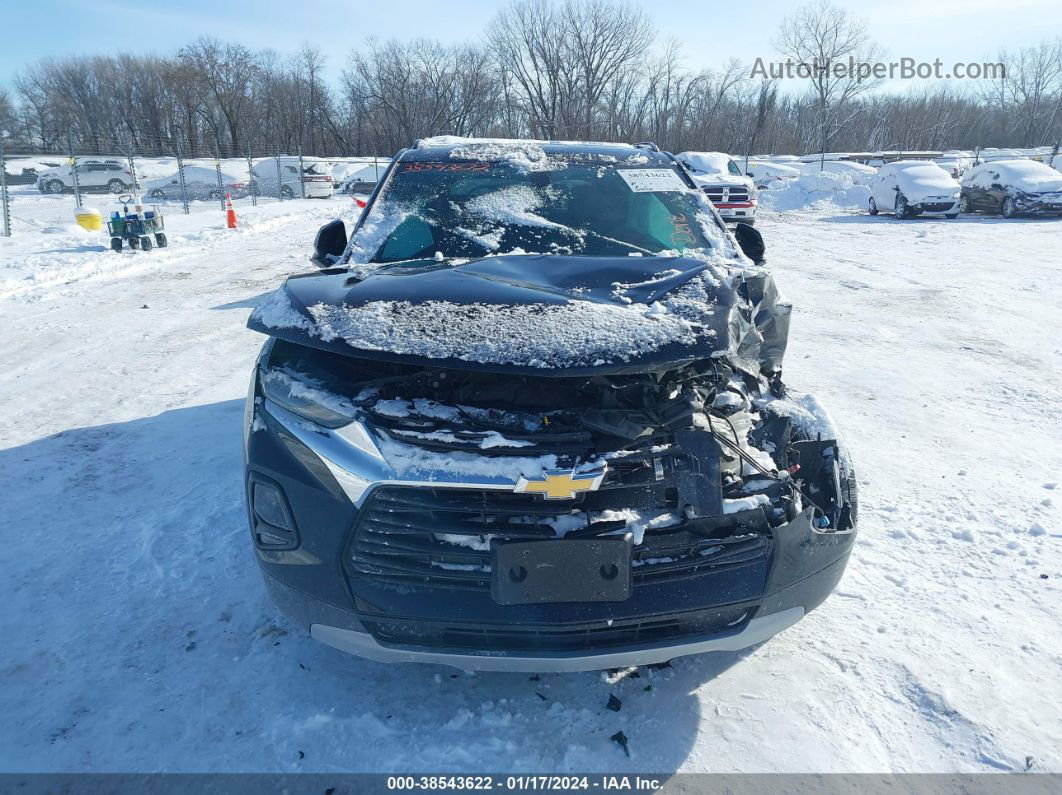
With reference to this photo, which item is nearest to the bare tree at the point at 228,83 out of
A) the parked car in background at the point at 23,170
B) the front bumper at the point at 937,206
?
the parked car in background at the point at 23,170

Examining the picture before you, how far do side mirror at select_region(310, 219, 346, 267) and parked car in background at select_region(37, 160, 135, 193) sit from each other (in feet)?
98.1

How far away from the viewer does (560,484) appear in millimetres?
1899

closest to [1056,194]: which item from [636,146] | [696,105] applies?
[636,146]

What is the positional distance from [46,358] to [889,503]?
281 inches

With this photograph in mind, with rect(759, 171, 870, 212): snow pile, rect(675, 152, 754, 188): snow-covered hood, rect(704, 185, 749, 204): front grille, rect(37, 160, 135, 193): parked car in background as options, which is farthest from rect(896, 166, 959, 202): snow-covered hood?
rect(37, 160, 135, 193): parked car in background

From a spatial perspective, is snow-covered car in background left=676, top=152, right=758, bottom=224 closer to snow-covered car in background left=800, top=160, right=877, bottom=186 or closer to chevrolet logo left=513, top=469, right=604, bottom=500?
snow-covered car in background left=800, top=160, right=877, bottom=186

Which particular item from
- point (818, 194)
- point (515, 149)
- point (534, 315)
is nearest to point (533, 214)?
point (515, 149)

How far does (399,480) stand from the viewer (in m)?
1.89

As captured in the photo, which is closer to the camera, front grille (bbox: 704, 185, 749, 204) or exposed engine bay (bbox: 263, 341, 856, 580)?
exposed engine bay (bbox: 263, 341, 856, 580)

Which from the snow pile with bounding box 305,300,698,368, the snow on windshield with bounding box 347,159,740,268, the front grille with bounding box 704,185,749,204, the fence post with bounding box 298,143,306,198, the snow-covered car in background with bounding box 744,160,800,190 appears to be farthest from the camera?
the snow-covered car in background with bounding box 744,160,800,190

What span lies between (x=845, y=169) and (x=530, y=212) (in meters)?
34.6

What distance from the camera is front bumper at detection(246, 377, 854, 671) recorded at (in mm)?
1896

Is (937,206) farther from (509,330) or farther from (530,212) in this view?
(509,330)

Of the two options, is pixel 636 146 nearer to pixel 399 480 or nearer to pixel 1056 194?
pixel 399 480
